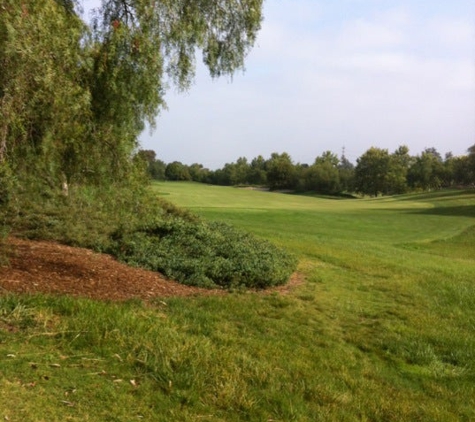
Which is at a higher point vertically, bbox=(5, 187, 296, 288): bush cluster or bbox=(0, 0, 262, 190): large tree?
bbox=(0, 0, 262, 190): large tree

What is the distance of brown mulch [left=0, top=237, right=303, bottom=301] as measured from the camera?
6273 mm

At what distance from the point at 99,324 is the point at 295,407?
80.9 inches

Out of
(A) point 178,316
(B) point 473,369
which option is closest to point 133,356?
(A) point 178,316

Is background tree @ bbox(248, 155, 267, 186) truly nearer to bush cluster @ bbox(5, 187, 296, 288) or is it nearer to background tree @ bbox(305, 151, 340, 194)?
background tree @ bbox(305, 151, 340, 194)

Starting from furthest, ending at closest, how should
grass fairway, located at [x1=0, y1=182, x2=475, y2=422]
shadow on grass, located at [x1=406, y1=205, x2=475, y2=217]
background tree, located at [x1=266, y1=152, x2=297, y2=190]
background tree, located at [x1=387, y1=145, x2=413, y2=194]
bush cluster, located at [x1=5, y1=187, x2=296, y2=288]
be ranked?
background tree, located at [x1=266, y1=152, x2=297, y2=190] < background tree, located at [x1=387, y1=145, x2=413, y2=194] < shadow on grass, located at [x1=406, y1=205, x2=475, y2=217] < bush cluster, located at [x1=5, y1=187, x2=296, y2=288] < grass fairway, located at [x1=0, y1=182, x2=475, y2=422]

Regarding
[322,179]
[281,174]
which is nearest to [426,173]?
[322,179]

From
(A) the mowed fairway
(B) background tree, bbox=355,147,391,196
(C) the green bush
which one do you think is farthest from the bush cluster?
(B) background tree, bbox=355,147,391,196

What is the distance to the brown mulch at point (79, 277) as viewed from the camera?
6273 mm

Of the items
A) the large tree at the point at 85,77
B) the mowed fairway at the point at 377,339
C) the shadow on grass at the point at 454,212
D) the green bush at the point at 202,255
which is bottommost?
the shadow on grass at the point at 454,212

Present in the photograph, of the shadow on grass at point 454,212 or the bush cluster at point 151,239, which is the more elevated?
the bush cluster at point 151,239

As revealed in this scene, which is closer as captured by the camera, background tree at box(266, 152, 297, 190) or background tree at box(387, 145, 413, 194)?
background tree at box(387, 145, 413, 194)

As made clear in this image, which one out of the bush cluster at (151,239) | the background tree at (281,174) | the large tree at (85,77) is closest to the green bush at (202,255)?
the bush cluster at (151,239)

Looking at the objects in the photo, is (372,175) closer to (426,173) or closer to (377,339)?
(426,173)

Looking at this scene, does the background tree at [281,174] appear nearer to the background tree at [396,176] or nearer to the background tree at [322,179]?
the background tree at [322,179]
